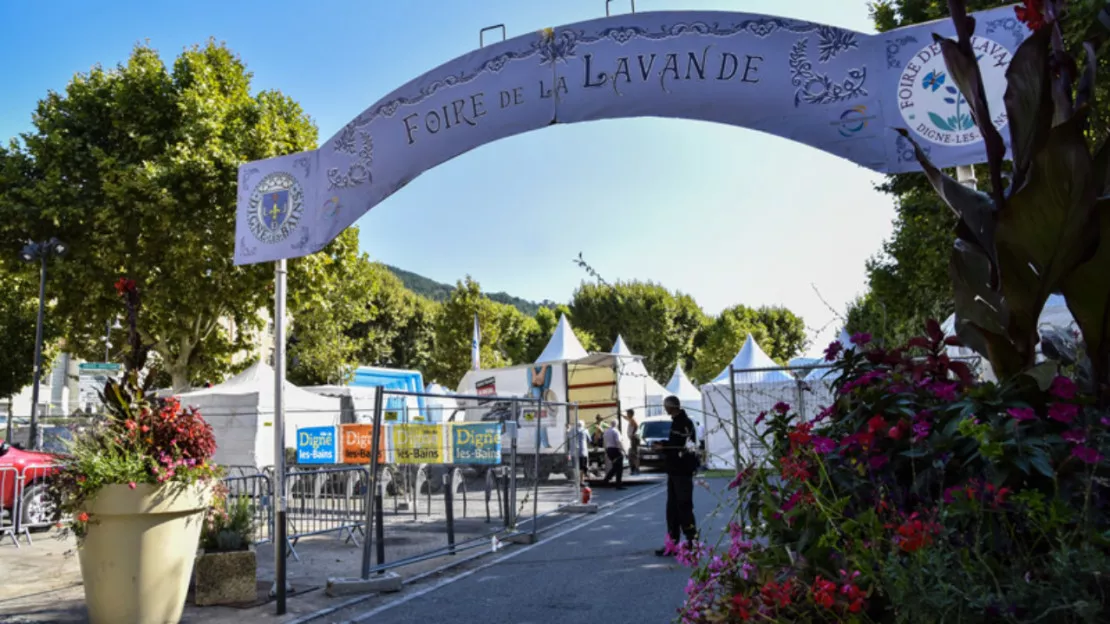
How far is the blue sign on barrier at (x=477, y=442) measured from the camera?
9.95 meters

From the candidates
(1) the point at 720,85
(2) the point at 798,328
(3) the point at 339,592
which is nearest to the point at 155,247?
(3) the point at 339,592

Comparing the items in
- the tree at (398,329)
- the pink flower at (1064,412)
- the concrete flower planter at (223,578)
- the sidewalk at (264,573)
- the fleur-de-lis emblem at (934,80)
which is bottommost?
the sidewalk at (264,573)

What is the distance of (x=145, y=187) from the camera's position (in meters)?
18.1

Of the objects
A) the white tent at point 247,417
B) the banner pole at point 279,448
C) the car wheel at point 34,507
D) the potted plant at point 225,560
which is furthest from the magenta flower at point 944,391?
the white tent at point 247,417

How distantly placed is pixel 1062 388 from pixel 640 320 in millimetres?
54171

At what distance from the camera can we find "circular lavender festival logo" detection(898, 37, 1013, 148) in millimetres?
5121

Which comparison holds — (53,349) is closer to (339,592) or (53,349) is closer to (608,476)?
(608,476)

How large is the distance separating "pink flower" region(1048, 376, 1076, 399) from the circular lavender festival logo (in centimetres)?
331

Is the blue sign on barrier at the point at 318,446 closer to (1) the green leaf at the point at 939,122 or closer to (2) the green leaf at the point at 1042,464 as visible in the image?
(1) the green leaf at the point at 939,122

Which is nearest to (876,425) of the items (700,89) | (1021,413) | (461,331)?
(1021,413)

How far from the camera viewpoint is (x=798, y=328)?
62.8m

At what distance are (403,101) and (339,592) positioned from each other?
4.31 metres

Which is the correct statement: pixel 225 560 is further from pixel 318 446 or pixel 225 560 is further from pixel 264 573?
pixel 318 446

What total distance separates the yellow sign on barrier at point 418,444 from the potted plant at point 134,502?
336cm
